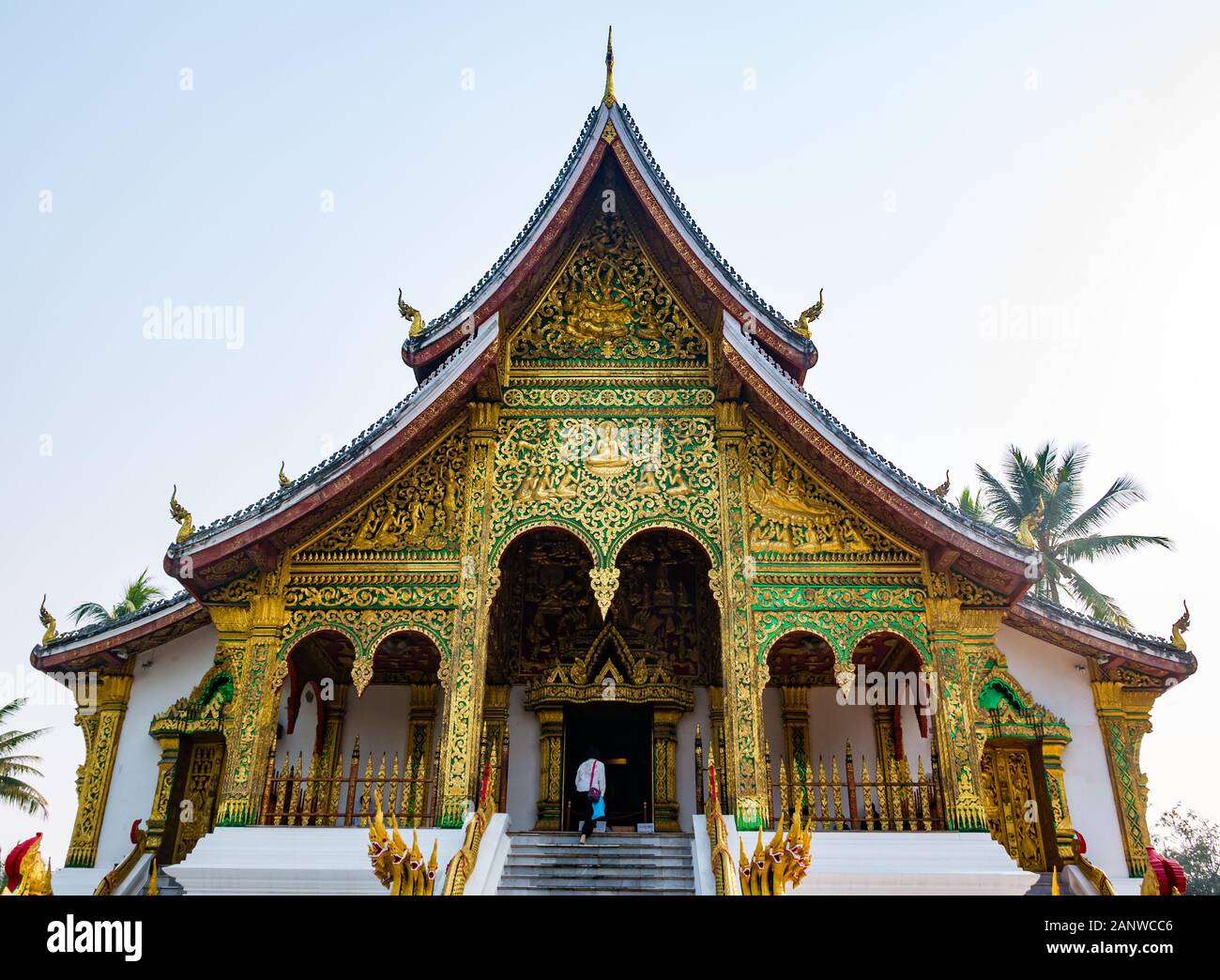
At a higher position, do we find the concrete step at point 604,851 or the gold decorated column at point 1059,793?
the gold decorated column at point 1059,793

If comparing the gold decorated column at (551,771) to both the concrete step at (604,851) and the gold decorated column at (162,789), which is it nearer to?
the concrete step at (604,851)

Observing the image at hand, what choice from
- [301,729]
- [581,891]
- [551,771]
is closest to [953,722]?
[581,891]

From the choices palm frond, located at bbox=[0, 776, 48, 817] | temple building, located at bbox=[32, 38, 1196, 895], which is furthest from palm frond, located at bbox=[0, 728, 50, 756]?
temple building, located at bbox=[32, 38, 1196, 895]

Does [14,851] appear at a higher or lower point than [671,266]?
lower

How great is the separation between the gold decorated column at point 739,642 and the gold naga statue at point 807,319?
122 centimetres

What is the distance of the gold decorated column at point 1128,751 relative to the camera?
10195 mm

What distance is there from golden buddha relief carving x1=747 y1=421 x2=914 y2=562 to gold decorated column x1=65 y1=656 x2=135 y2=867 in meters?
7.97

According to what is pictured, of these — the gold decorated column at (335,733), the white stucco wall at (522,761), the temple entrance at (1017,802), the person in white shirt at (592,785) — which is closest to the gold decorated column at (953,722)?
the temple entrance at (1017,802)

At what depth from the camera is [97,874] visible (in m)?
10.3

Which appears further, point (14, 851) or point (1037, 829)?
point (1037, 829)
